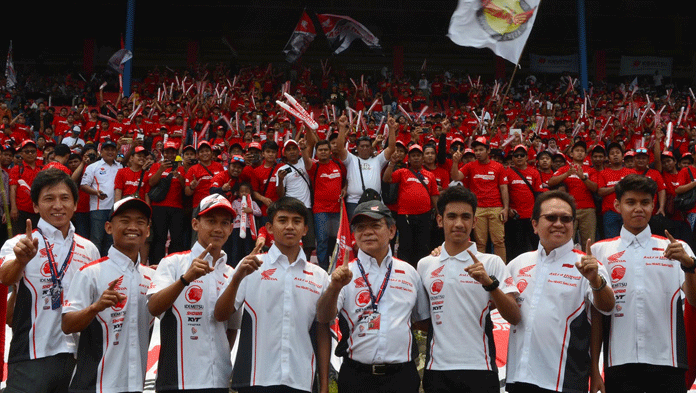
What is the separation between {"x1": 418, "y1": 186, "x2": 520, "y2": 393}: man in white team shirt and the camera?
332 centimetres

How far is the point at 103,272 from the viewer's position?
11.1ft

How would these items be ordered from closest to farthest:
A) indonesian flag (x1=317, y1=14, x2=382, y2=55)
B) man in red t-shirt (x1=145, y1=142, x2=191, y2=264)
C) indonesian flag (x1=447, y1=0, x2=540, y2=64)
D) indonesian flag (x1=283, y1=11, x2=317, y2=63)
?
man in red t-shirt (x1=145, y1=142, x2=191, y2=264)
indonesian flag (x1=447, y1=0, x2=540, y2=64)
indonesian flag (x1=317, y1=14, x2=382, y2=55)
indonesian flag (x1=283, y1=11, x2=317, y2=63)

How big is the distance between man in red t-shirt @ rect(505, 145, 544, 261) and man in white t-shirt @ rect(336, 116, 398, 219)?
183cm

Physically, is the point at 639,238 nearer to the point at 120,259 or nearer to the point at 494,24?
the point at 120,259

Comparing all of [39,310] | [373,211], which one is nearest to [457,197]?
[373,211]

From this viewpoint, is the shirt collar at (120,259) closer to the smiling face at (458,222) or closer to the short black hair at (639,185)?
the smiling face at (458,222)

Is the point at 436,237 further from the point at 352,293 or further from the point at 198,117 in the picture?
the point at 198,117

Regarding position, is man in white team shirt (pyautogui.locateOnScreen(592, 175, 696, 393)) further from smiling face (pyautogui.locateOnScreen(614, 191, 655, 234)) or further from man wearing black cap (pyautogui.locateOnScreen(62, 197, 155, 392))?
man wearing black cap (pyautogui.locateOnScreen(62, 197, 155, 392))

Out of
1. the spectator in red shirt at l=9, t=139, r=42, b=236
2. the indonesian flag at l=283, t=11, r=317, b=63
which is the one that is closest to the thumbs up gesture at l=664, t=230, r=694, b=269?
the spectator in red shirt at l=9, t=139, r=42, b=236

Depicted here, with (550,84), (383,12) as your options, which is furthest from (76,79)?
(550,84)

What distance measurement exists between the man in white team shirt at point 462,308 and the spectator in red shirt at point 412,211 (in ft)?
13.8

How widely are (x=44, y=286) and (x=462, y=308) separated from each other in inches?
89.3

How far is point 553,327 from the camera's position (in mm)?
3373

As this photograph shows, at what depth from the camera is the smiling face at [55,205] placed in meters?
3.65
